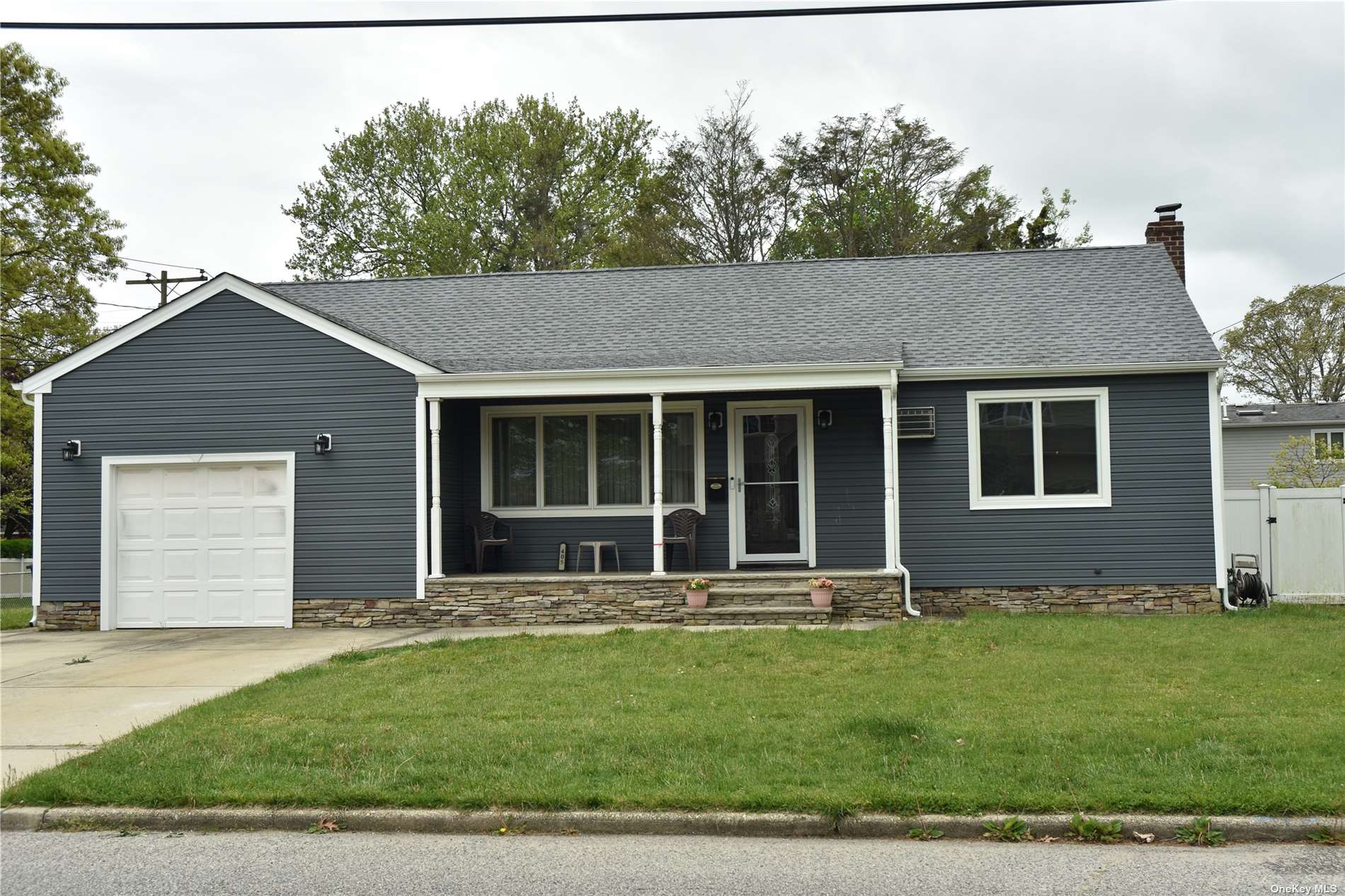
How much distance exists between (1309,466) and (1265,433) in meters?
4.65

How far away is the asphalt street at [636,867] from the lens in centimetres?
442

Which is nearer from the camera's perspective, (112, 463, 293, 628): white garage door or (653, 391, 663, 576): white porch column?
(653, 391, 663, 576): white porch column

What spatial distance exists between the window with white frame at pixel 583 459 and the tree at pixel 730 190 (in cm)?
1780

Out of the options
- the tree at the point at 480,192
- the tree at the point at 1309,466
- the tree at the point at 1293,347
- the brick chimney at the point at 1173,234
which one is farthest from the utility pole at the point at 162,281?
the tree at the point at 1293,347

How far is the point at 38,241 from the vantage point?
2464 cm

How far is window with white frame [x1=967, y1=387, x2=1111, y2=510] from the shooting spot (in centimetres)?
1305

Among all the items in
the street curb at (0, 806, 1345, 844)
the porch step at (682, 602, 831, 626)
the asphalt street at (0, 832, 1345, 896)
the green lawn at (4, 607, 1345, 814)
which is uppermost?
the porch step at (682, 602, 831, 626)

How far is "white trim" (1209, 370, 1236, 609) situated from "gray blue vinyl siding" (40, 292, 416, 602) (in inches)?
373

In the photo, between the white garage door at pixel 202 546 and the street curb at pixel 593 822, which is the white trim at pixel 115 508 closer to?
the white garage door at pixel 202 546

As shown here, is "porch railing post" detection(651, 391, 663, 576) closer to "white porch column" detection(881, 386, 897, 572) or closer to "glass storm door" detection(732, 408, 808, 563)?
"glass storm door" detection(732, 408, 808, 563)

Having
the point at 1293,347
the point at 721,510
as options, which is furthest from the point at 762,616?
the point at 1293,347

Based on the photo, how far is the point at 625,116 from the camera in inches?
1405

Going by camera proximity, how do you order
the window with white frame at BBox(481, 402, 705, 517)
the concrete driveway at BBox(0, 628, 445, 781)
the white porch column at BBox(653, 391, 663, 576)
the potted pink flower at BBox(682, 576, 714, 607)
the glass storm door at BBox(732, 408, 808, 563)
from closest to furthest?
the concrete driveway at BBox(0, 628, 445, 781), the potted pink flower at BBox(682, 576, 714, 607), the white porch column at BBox(653, 391, 663, 576), the glass storm door at BBox(732, 408, 808, 563), the window with white frame at BBox(481, 402, 705, 517)

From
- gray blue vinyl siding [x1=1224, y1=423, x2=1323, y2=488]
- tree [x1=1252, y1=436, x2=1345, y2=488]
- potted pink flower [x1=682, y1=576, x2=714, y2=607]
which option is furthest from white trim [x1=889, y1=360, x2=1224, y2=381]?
gray blue vinyl siding [x1=1224, y1=423, x2=1323, y2=488]
